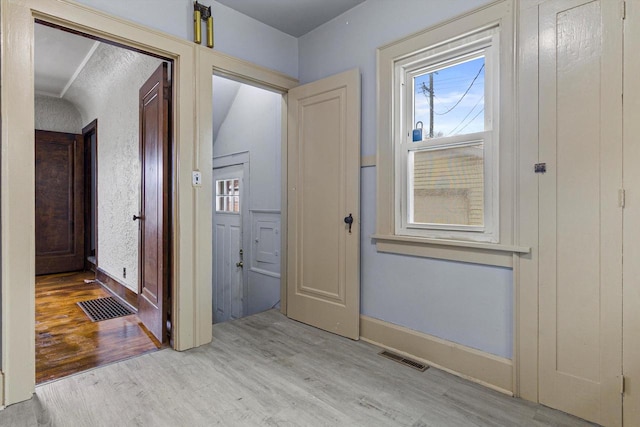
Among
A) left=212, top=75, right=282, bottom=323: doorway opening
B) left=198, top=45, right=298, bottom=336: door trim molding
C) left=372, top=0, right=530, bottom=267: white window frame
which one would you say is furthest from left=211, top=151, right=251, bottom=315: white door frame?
left=372, top=0, right=530, bottom=267: white window frame

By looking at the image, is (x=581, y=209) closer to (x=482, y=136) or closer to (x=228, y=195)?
(x=482, y=136)

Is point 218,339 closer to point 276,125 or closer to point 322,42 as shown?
point 276,125

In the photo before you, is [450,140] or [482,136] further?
[450,140]

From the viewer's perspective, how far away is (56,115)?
5348 millimetres

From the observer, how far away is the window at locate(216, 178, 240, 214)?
14.2 feet

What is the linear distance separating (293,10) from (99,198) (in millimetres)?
3722

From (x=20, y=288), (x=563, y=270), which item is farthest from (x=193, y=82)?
(x=563, y=270)

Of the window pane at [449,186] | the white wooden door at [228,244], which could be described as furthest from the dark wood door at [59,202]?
the window pane at [449,186]

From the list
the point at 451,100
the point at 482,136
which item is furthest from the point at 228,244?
the point at 482,136

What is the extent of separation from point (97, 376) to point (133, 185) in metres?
2.11

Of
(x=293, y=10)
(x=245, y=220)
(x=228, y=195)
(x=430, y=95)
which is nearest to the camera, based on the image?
(x=430, y=95)

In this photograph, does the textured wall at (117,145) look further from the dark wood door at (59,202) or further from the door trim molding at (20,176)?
the door trim molding at (20,176)

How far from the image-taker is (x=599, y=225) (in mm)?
1621

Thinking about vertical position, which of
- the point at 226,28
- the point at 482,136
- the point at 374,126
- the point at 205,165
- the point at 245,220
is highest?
the point at 226,28
